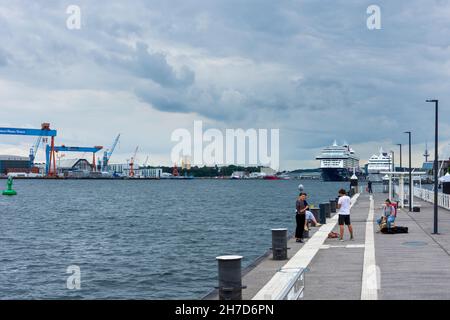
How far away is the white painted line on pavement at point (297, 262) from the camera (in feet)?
31.3

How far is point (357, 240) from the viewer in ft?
72.9

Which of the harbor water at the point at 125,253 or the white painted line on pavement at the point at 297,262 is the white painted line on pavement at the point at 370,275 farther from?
the harbor water at the point at 125,253

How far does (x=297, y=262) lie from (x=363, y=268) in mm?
2041

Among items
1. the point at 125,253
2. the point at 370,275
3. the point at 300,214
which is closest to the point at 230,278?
the point at 370,275

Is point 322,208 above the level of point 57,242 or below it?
above

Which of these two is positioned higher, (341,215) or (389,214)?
(341,215)

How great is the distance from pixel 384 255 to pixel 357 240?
429 cm

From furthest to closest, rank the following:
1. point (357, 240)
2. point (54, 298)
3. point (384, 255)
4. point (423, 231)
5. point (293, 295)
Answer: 1. point (423, 231)
2. point (357, 240)
3. point (54, 298)
4. point (384, 255)
5. point (293, 295)

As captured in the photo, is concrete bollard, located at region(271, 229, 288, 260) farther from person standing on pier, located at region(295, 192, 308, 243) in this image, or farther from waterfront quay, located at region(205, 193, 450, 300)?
person standing on pier, located at region(295, 192, 308, 243)

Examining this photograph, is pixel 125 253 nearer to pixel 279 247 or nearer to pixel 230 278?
pixel 279 247

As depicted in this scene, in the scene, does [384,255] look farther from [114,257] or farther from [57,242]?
[57,242]

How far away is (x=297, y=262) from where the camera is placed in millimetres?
16906

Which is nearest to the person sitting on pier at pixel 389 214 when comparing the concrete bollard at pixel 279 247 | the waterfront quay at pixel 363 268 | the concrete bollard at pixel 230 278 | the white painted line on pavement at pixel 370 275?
the waterfront quay at pixel 363 268
